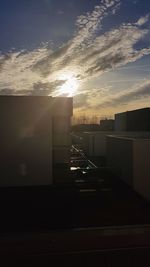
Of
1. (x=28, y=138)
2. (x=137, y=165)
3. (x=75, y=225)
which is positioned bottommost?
(x=75, y=225)

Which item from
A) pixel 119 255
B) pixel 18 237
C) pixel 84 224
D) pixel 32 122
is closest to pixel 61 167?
pixel 32 122

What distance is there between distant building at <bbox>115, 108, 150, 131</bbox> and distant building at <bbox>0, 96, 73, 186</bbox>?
54.5 ft

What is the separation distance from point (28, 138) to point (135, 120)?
19.4 metres

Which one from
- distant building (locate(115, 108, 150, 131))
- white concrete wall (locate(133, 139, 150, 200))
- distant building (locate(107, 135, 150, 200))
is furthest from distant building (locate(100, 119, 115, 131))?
white concrete wall (locate(133, 139, 150, 200))

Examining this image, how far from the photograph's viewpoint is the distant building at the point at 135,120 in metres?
26.7

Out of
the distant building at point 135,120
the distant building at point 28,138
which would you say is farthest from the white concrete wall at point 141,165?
the distant building at point 135,120

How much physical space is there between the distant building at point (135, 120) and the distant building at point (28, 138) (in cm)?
1662

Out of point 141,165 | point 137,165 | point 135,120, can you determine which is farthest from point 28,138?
point 135,120

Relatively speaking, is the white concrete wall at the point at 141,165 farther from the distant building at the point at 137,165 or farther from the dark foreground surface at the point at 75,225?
the dark foreground surface at the point at 75,225

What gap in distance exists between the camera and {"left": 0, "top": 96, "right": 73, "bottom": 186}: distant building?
1027 centimetres

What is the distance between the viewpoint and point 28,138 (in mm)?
10453

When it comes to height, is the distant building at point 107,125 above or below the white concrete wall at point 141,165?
above

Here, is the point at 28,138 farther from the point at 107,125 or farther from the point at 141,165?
the point at 107,125

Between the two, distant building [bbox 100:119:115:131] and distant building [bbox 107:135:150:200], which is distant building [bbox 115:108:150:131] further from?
distant building [bbox 107:135:150:200]
